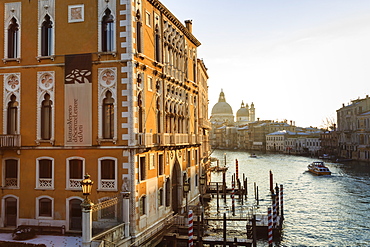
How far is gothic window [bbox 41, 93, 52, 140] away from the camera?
18.2 meters

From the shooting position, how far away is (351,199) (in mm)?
36062

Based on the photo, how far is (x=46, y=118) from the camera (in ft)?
59.9

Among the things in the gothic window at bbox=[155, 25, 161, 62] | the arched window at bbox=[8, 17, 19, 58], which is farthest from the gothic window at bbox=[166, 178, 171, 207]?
the arched window at bbox=[8, 17, 19, 58]

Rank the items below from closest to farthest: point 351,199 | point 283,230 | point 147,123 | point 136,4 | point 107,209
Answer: point 107,209
point 136,4
point 147,123
point 283,230
point 351,199

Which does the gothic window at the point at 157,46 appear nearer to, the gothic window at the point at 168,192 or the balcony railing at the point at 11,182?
the gothic window at the point at 168,192

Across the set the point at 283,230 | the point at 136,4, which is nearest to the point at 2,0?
the point at 136,4

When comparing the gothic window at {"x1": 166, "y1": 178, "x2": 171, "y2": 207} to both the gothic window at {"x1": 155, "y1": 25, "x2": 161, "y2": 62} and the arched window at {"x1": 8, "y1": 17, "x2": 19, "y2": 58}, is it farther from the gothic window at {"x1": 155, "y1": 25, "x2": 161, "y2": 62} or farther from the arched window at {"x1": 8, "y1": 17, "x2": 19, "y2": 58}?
the arched window at {"x1": 8, "y1": 17, "x2": 19, "y2": 58}

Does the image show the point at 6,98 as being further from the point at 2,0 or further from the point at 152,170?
the point at 152,170

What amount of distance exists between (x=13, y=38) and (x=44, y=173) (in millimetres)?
6817

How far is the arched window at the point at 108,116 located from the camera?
17375mm

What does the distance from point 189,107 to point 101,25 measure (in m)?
11.2

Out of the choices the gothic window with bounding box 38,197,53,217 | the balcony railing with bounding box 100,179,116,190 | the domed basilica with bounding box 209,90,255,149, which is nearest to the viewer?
the balcony railing with bounding box 100,179,116,190

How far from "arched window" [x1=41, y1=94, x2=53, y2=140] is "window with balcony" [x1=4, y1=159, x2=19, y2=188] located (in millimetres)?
1990

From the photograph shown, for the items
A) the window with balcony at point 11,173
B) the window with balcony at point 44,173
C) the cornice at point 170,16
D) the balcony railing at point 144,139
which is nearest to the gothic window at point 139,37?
the cornice at point 170,16
